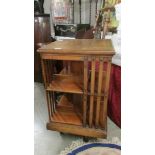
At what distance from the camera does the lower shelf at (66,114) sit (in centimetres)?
158

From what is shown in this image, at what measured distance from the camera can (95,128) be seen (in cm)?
152

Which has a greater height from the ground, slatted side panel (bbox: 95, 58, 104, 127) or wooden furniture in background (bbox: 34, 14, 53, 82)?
wooden furniture in background (bbox: 34, 14, 53, 82)

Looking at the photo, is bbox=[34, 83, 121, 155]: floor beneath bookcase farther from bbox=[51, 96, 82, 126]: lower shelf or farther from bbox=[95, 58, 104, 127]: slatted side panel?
bbox=[95, 58, 104, 127]: slatted side panel

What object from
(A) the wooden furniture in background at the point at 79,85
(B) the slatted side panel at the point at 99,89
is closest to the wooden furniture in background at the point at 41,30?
(A) the wooden furniture in background at the point at 79,85

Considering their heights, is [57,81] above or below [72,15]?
below

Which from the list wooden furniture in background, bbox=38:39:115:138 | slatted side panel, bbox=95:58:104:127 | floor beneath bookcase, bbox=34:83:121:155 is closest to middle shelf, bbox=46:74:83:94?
wooden furniture in background, bbox=38:39:115:138

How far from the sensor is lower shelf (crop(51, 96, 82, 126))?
1583mm

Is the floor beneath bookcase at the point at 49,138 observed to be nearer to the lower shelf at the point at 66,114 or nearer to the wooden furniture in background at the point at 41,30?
the lower shelf at the point at 66,114
